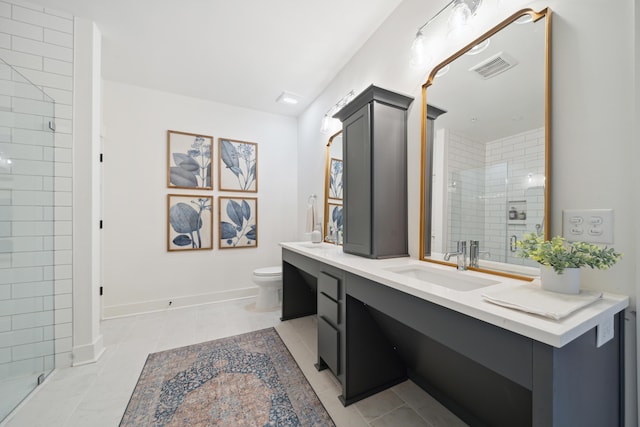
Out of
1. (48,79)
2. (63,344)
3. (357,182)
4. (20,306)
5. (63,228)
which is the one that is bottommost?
(63,344)

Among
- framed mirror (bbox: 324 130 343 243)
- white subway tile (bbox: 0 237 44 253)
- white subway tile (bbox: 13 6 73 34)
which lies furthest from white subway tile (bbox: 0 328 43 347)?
framed mirror (bbox: 324 130 343 243)

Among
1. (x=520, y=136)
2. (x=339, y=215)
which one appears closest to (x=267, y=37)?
(x=339, y=215)

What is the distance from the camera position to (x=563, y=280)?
87cm

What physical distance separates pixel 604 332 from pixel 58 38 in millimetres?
3527

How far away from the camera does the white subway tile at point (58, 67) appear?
1.85 metres

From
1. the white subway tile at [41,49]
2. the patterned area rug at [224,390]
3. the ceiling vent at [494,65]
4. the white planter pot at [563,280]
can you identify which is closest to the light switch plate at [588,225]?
the white planter pot at [563,280]

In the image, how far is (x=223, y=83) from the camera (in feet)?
9.18

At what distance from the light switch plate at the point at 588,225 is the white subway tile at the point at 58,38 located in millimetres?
3356

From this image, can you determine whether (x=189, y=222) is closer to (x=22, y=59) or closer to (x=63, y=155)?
(x=63, y=155)

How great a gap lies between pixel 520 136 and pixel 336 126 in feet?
5.87

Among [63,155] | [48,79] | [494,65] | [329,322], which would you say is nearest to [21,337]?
[63,155]

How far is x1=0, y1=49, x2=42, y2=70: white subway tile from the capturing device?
1.75 meters

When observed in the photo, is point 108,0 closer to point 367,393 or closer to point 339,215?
point 339,215

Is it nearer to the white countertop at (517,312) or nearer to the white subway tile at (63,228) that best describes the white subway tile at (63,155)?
the white subway tile at (63,228)
